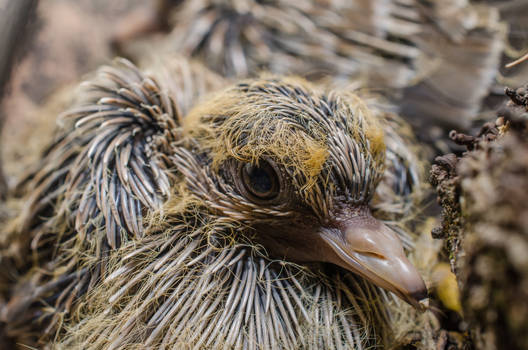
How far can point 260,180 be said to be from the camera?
85cm

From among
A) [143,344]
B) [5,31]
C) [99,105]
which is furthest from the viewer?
[99,105]

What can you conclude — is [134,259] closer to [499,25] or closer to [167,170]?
[167,170]

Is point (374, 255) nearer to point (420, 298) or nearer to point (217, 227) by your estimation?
point (420, 298)

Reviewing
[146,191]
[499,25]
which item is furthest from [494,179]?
[499,25]

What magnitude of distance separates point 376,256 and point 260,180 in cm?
26

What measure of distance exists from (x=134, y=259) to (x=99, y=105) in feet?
1.30

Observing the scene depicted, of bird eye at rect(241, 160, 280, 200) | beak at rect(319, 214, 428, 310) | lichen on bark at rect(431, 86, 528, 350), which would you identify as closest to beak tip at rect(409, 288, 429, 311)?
beak at rect(319, 214, 428, 310)

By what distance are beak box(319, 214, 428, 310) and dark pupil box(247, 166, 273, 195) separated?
0.14 m

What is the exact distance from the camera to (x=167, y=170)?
0.95 meters

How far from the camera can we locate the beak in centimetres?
72

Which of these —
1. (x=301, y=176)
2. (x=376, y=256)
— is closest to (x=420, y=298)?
(x=376, y=256)

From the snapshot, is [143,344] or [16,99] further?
[16,99]

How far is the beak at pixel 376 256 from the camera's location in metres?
0.72

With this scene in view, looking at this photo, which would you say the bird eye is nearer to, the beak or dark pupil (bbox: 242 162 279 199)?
dark pupil (bbox: 242 162 279 199)
